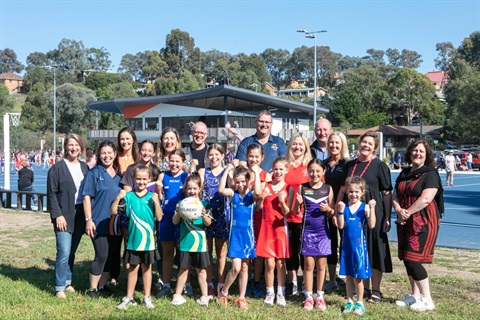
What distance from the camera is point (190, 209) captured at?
5.57 metres

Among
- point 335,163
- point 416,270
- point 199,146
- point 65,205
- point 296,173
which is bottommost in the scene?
point 416,270

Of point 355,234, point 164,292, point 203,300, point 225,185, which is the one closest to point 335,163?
point 355,234

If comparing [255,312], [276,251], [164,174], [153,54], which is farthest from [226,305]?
[153,54]

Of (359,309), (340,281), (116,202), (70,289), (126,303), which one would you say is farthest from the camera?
(340,281)

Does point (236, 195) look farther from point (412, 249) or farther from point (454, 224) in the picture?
point (454, 224)

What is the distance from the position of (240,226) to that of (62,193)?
2160 millimetres

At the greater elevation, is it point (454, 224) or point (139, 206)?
point (139, 206)

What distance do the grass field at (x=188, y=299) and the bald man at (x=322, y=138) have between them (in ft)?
5.69

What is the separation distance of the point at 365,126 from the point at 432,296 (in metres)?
71.9

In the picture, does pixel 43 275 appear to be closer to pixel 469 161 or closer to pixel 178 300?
pixel 178 300

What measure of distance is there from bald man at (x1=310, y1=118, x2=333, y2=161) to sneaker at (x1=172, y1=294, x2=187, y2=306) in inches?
92.3

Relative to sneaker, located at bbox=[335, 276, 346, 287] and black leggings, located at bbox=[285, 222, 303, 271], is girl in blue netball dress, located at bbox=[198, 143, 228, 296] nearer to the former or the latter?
black leggings, located at bbox=[285, 222, 303, 271]

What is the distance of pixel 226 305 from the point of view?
5723 millimetres

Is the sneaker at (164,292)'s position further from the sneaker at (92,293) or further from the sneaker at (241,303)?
the sneaker at (241,303)
